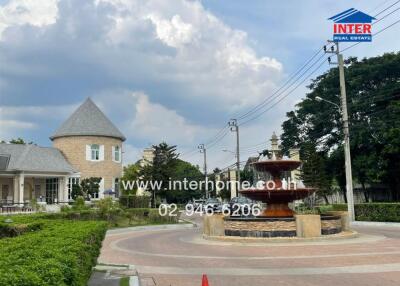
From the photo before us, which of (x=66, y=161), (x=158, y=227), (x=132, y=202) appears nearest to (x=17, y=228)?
(x=158, y=227)

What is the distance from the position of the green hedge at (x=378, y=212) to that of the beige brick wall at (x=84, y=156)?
26.7 meters

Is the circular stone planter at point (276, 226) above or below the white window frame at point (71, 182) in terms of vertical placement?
below

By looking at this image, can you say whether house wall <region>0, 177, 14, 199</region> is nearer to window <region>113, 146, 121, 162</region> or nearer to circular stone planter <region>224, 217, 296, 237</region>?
window <region>113, 146, 121, 162</region>

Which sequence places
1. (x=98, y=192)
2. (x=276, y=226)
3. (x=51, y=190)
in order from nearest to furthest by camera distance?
1. (x=276, y=226)
2. (x=51, y=190)
3. (x=98, y=192)

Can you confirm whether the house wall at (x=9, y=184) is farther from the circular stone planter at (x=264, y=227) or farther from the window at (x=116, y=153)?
the circular stone planter at (x=264, y=227)

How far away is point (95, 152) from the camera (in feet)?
176

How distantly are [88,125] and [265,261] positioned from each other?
41.3 metres

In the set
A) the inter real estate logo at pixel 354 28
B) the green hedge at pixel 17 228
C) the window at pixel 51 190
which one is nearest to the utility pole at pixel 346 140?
the inter real estate logo at pixel 354 28

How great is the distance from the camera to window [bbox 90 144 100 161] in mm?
53412

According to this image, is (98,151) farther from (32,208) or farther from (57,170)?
(32,208)

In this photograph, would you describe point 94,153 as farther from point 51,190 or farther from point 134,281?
point 134,281

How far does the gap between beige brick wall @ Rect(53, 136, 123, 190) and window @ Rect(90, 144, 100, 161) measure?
0.40 metres

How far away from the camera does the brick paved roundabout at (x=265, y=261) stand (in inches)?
475

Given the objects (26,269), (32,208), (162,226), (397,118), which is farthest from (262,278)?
(397,118)
